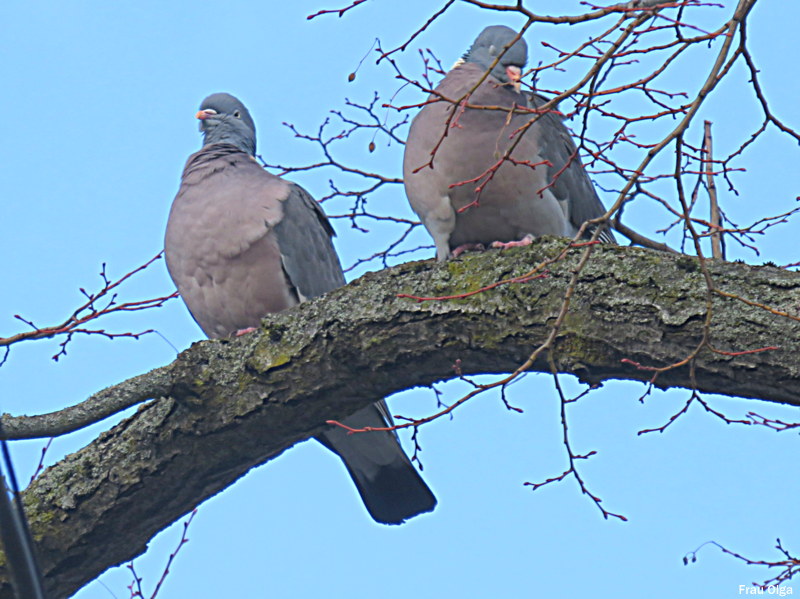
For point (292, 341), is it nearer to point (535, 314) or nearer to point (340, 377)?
point (340, 377)

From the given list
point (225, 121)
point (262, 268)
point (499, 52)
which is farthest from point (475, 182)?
point (225, 121)

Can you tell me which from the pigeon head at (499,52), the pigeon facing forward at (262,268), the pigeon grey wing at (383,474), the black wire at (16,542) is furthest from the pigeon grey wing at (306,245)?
the black wire at (16,542)

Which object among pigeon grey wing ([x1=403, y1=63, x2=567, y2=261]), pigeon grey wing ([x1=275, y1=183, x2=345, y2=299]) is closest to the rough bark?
pigeon grey wing ([x1=403, y1=63, x2=567, y2=261])

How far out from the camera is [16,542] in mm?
1804

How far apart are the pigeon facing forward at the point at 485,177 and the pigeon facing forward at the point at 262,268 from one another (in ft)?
2.21

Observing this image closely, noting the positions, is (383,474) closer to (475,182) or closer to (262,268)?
(262,268)

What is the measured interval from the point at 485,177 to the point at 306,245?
1110mm

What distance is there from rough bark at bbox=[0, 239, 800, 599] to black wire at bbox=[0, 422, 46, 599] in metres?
1.88

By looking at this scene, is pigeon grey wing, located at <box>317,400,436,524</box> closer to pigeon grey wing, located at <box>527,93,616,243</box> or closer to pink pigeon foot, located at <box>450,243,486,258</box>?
pink pigeon foot, located at <box>450,243,486,258</box>

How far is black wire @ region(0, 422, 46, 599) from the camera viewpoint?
175cm

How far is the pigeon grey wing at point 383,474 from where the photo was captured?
4.81m

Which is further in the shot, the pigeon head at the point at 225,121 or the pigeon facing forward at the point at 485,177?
the pigeon head at the point at 225,121

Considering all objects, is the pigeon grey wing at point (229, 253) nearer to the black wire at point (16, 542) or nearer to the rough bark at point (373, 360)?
the rough bark at point (373, 360)

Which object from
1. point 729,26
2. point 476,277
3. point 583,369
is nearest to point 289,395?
point 476,277
